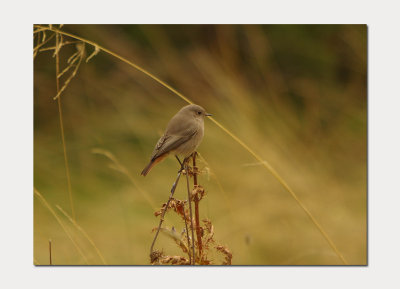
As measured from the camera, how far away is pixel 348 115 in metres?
3.94

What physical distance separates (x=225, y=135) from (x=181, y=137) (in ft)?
4.69

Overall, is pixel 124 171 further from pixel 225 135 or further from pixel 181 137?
pixel 225 135

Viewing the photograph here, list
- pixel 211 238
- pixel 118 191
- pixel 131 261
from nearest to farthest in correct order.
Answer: pixel 211 238 → pixel 131 261 → pixel 118 191

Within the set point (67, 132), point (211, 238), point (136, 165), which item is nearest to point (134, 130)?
point (136, 165)

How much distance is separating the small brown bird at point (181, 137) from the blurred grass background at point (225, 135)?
0.76 m

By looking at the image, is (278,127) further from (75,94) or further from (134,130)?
(75,94)

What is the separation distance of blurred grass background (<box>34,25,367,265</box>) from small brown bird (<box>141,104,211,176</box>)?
76 centimetres

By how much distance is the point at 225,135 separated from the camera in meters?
4.07

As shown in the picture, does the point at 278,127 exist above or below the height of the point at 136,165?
above

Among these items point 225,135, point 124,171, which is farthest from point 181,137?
point 225,135

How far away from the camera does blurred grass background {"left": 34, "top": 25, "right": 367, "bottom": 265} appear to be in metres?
3.45

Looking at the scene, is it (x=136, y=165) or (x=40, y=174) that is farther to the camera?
(x=136, y=165)

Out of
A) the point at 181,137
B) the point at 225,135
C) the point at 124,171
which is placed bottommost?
the point at 124,171

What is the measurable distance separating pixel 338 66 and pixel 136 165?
6.16 ft
